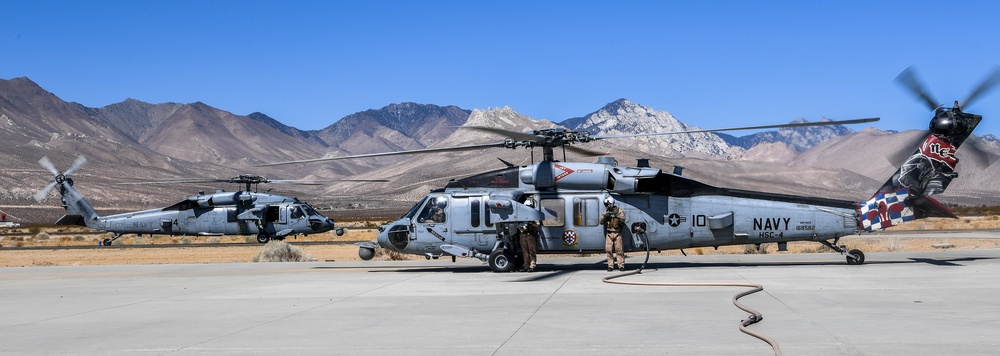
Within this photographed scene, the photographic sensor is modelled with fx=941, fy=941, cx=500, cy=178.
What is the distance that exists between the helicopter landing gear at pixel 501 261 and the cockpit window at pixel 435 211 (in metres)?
1.78

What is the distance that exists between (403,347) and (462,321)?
86.5 inches

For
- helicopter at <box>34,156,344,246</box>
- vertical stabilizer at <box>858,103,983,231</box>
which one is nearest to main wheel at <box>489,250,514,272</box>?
vertical stabilizer at <box>858,103,983,231</box>

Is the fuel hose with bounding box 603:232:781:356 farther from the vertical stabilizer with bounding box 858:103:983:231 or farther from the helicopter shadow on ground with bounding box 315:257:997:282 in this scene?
the vertical stabilizer with bounding box 858:103:983:231

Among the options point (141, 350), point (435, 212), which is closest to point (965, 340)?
point (141, 350)

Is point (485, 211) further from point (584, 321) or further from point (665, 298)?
point (584, 321)

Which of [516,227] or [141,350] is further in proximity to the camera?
[516,227]

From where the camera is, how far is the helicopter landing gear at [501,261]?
69.6ft

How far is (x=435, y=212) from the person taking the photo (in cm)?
2238

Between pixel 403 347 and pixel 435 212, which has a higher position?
pixel 435 212

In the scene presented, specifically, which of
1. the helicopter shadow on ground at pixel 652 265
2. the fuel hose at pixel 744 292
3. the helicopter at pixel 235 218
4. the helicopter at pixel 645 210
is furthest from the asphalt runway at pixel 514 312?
the helicopter at pixel 235 218

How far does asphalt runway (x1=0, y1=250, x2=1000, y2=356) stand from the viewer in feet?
31.6

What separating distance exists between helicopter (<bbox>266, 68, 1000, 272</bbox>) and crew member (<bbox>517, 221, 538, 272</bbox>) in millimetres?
148

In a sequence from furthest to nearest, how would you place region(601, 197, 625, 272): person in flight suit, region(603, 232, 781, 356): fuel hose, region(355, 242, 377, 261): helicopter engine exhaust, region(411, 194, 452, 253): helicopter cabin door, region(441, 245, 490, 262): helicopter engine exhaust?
region(355, 242, 377, 261): helicopter engine exhaust, region(411, 194, 452, 253): helicopter cabin door, region(441, 245, 490, 262): helicopter engine exhaust, region(601, 197, 625, 272): person in flight suit, region(603, 232, 781, 356): fuel hose

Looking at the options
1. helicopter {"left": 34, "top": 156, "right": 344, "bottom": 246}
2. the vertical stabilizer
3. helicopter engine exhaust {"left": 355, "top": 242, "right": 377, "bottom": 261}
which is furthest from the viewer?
helicopter {"left": 34, "top": 156, "right": 344, "bottom": 246}
